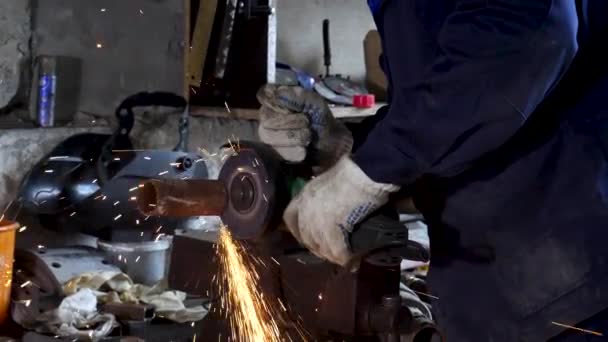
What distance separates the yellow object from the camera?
2.23 metres

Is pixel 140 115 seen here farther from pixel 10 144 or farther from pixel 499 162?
pixel 499 162

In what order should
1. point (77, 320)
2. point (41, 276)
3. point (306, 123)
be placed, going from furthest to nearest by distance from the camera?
point (41, 276), point (77, 320), point (306, 123)

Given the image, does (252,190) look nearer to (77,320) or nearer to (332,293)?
(332,293)

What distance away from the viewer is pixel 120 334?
82.4 inches

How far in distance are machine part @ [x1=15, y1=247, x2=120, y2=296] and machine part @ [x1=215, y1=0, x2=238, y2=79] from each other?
0.79 metres

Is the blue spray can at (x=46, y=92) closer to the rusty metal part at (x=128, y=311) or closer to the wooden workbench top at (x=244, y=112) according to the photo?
the wooden workbench top at (x=244, y=112)

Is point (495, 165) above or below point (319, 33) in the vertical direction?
above

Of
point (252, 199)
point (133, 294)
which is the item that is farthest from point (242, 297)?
point (133, 294)

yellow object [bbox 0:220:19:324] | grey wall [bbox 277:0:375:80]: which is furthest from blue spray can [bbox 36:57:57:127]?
grey wall [bbox 277:0:375:80]

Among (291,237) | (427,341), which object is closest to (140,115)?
(291,237)

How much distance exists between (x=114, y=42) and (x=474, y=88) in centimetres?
208

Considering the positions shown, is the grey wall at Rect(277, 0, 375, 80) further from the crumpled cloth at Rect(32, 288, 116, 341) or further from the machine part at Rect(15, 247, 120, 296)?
the crumpled cloth at Rect(32, 288, 116, 341)

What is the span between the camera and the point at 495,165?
1.25m

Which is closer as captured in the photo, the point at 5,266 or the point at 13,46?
the point at 5,266
